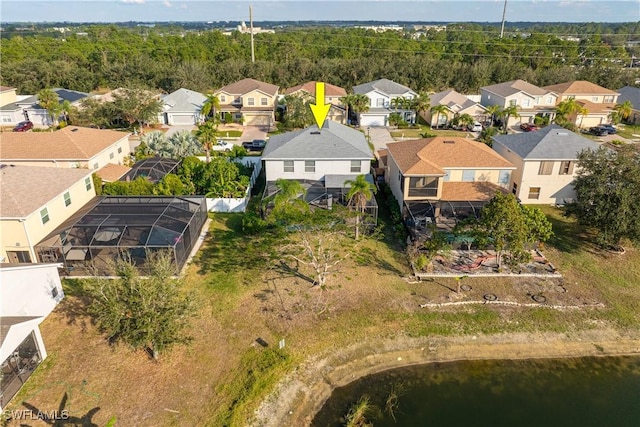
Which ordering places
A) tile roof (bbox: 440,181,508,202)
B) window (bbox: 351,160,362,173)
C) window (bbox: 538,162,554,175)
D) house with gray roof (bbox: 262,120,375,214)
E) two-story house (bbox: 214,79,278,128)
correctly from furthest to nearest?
two-story house (bbox: 214,79,278,128)
window (bbox: 351,160,362,173)
house with gray roof (bbox: 262,120,375,214)
window (bbox: 538,162,554,175)
tile roof (bbox: 440,181,508,202)

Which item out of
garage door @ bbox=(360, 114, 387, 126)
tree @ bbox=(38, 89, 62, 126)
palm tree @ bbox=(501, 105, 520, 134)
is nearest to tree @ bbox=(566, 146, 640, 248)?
palm tree @ bbox=(501, 105, 520, 134)

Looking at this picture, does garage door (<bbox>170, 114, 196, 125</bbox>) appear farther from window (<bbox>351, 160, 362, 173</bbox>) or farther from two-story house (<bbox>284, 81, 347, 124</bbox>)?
window (<bbox>351, 160, 362, 173</bbox>)

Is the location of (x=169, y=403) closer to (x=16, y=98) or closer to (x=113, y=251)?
(x=113, y=251)

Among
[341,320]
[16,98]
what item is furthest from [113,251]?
[16,98]

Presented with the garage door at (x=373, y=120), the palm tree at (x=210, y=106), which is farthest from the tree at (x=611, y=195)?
the palm tree at (x=210, y=106)

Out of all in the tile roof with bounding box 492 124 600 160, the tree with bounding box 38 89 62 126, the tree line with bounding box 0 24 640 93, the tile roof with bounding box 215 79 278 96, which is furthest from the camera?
the tree line with bounding box 0 24 640 93

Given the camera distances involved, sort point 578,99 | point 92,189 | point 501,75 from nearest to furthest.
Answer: point 92,189 < point 578,99 < point 501,75

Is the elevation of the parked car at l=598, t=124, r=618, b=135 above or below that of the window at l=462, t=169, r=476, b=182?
below

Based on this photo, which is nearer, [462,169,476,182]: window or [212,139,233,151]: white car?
[462,169,476,182]: window
